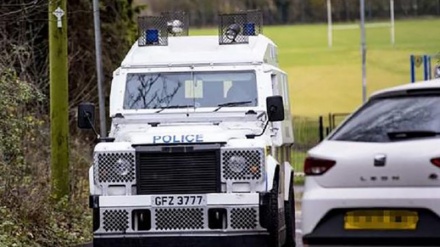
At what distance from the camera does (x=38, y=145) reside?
63.6ft

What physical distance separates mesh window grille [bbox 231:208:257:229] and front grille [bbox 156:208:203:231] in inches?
15.1

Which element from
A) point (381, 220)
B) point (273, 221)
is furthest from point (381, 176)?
point (273, 221)

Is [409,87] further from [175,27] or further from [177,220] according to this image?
[175,27]

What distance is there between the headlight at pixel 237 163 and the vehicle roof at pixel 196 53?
2.13 metres

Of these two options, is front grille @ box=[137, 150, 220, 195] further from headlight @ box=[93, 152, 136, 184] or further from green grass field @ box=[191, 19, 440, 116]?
green grass field @ box=[191, 19, 440, 116]

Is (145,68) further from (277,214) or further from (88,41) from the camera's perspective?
(88,41)

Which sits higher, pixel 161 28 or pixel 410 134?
pixel 161 28

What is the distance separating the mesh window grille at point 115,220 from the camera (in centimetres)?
1332

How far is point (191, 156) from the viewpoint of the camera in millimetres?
13305

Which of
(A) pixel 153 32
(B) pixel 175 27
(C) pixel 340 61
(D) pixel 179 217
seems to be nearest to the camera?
(D) pixel 179 217

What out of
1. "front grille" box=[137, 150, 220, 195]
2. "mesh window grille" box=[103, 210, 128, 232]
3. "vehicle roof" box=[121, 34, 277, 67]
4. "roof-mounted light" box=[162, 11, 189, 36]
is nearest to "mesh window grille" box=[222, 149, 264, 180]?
"front grille" box=[137, 150, 220, 195]

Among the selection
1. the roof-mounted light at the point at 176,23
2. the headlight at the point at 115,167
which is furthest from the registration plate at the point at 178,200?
the roof-mounted light at the point at 176,23

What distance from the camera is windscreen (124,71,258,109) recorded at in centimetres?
1478

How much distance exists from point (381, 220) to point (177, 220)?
14.9 feet
